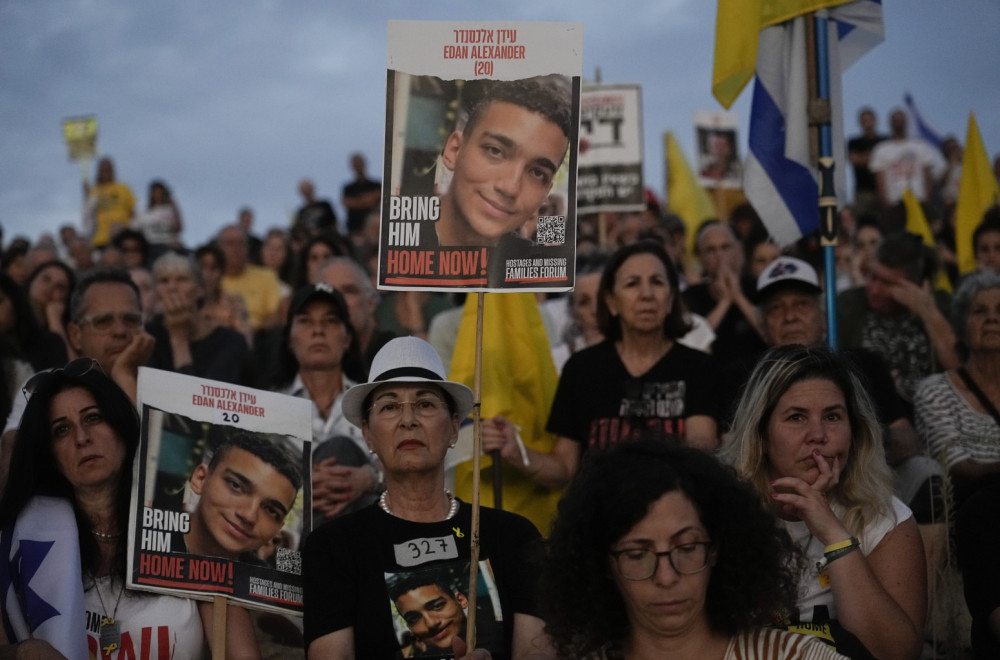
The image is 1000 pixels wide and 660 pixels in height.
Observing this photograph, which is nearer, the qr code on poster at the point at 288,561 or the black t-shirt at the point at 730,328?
the qr code on poster at the point at 288,561

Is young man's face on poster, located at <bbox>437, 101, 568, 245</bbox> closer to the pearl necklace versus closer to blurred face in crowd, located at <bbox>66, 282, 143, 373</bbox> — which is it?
the pearl necklace

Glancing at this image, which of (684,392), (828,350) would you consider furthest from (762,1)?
(828,350)

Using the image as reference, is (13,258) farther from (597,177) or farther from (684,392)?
(684,392)

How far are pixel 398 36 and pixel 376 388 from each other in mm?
1407

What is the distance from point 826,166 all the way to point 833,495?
9.42 ft

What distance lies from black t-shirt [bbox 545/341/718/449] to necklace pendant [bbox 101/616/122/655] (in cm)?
233

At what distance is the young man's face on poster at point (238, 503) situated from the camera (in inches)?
189

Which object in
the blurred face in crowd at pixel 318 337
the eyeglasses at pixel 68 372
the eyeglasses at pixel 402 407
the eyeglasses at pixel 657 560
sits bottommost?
the eyeglasses at pixel 657 560

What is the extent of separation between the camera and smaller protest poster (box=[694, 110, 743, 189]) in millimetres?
14781

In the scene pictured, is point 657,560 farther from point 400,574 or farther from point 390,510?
point 390,510

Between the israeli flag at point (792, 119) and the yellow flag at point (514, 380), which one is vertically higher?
the israeli flag at point (792, 119)

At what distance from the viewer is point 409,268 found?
4.96 metres

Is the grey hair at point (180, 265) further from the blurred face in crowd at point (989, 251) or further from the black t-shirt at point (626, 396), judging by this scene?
the blurred face in crowd at point (989, 251)

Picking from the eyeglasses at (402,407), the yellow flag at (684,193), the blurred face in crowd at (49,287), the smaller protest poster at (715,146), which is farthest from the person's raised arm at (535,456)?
the smaller protest poster at (715,146)
